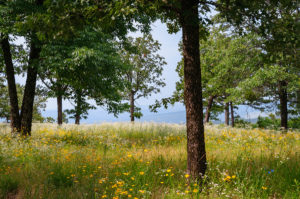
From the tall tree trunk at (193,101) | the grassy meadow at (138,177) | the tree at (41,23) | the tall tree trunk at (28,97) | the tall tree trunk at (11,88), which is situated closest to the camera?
the tree at (41,23)

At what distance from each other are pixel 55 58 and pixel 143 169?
22.6 ft

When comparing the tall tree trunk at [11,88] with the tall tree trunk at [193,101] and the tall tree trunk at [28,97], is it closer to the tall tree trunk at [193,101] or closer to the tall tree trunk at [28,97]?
the tall tree trunk at [28,97]

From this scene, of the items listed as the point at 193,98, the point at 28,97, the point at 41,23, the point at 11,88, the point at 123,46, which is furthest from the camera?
the point at 123,46

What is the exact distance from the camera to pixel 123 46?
1254cm

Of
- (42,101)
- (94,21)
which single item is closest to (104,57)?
(94,21)

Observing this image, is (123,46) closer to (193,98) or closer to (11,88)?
(11,88)

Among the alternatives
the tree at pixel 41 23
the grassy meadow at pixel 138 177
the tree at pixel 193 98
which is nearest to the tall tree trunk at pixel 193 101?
the tree at pixel 193 98

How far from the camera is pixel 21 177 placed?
15.9 feet

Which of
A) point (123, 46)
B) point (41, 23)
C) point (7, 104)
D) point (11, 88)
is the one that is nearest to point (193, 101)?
point (41, 23)

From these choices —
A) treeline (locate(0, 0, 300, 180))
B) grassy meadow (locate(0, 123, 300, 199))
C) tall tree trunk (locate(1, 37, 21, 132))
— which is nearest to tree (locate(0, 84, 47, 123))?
treeline (locate(0, 0, 300, 180))

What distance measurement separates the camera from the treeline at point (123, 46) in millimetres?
4121

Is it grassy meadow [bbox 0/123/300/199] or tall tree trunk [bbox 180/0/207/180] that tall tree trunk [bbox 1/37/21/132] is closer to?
grassy meadow [bbox 0/123/300/199]

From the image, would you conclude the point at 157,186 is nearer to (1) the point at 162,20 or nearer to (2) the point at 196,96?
(2) the point at 196,96

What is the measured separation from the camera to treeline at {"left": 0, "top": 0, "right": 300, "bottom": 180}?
4121 millimetres
